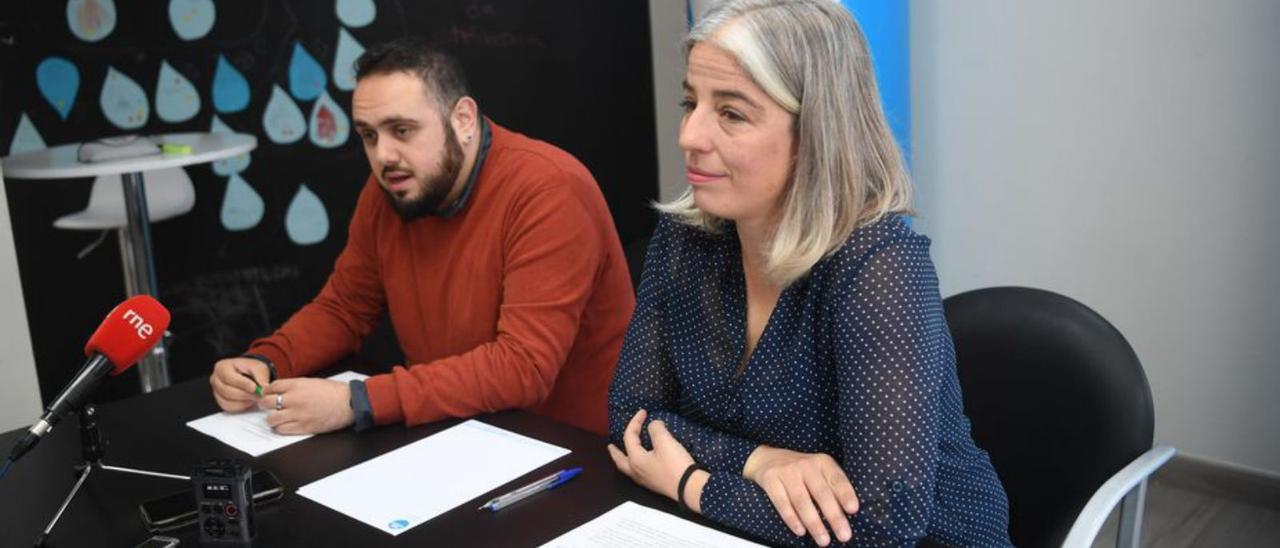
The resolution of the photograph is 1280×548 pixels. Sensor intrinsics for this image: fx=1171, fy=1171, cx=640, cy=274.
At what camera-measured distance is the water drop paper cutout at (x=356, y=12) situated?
13.8 ft

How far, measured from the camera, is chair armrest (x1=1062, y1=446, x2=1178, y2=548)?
144cm

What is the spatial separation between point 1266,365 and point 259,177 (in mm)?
3213

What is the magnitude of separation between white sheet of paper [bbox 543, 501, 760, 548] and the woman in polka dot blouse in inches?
1.3

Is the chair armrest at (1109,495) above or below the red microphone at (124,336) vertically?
below

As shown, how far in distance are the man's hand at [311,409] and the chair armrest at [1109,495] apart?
3.49 ft

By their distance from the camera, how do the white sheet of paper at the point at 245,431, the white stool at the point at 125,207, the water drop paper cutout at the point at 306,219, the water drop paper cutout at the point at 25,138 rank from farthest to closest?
the water drop paper cutout at the point at 306,219
the water drop paper cutout at the point at 25,138
the white stool at the point at 125,207
the white sheet of paper at the point at 245,431


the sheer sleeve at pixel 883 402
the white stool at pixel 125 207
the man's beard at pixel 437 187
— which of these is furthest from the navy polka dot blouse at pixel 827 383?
the white stool at pixel 125 207

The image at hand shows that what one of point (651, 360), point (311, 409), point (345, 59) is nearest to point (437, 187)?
point (311, 409)

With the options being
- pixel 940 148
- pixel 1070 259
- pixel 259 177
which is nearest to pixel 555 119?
pixel 259 177

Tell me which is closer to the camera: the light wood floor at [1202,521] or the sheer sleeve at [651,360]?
the sheer sleeve at [651,360]

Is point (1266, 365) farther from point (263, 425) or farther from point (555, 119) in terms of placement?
point (555, 119)

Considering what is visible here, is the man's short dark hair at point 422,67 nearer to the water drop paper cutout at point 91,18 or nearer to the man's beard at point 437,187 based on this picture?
the man's beard at point 437,187

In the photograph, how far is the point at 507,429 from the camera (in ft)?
5.90

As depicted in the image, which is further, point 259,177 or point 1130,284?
point 259,177
